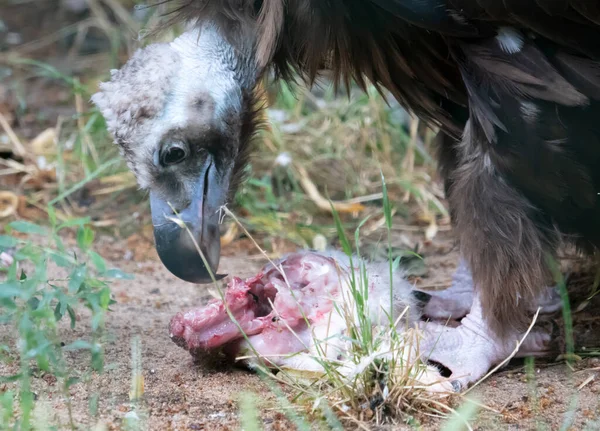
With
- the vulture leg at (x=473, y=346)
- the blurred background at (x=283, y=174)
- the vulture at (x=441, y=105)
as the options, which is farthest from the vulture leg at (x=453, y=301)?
the blurred background at (x=283, y=174)

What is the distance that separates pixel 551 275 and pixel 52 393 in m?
1.44

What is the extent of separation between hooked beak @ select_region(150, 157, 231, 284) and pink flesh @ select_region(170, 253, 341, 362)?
12 cm

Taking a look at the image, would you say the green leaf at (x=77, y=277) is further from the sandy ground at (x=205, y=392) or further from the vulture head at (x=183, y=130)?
the vulture head at (x=183, y=130)

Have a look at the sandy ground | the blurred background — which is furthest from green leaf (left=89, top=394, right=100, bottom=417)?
the blurred background

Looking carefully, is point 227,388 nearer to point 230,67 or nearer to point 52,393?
point 52,393

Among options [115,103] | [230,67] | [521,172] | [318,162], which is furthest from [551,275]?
[318,162]

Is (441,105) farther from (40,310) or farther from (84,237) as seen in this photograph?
(40,310)

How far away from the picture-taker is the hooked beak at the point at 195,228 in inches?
104

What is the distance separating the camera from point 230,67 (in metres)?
2.88

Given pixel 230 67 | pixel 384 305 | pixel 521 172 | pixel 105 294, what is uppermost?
pixel 230 67

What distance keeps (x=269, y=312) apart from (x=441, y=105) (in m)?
0.87

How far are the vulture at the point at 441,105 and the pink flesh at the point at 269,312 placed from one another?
16 cm

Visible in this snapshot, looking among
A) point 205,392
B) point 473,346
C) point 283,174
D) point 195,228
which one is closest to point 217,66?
point 195,228

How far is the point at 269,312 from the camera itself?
2.71 m
